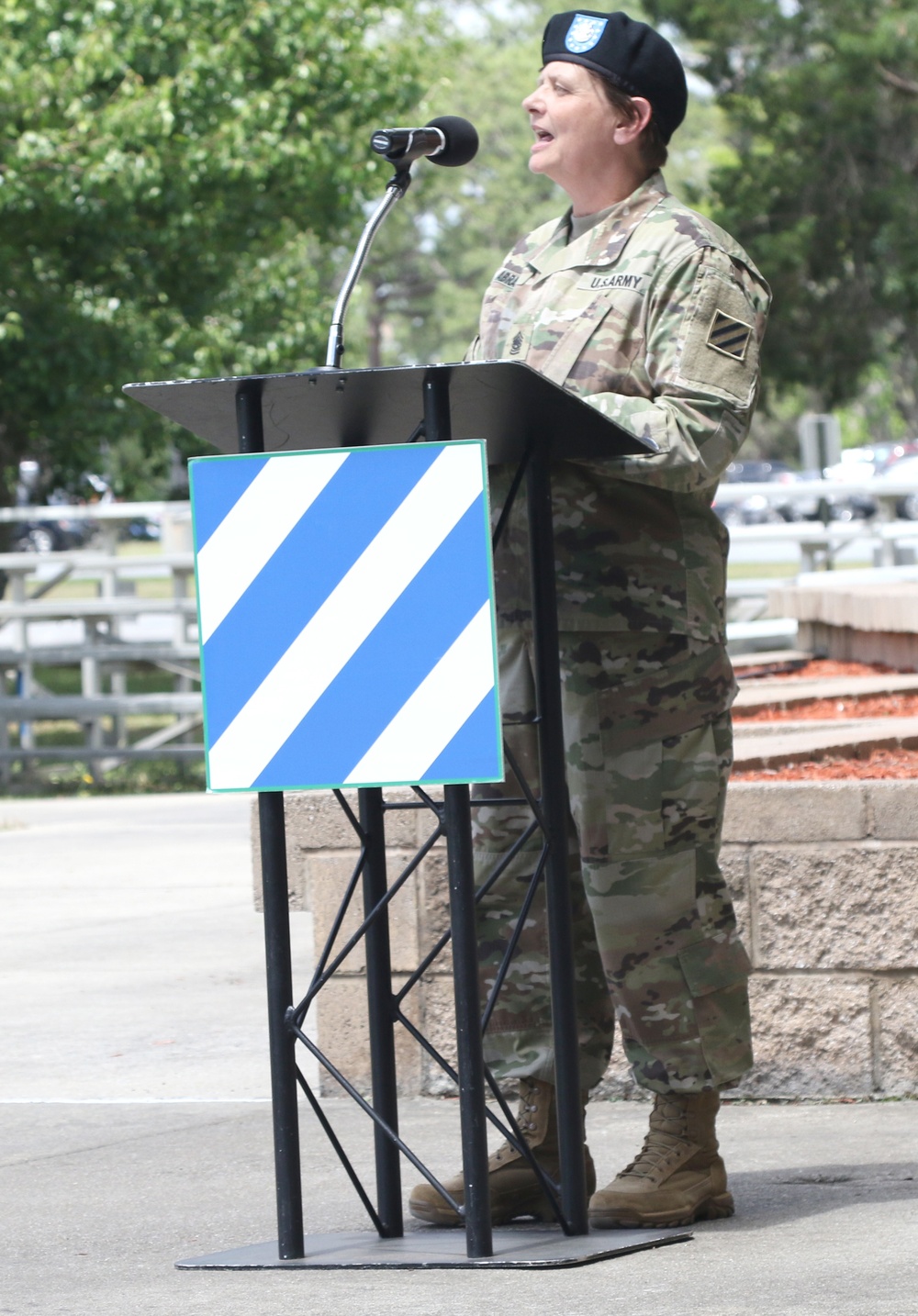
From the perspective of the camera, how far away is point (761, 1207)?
3.82m

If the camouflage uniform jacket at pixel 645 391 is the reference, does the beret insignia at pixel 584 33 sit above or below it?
above

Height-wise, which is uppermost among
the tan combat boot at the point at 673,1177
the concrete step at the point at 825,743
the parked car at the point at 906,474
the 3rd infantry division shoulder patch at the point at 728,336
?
the parked car at the point at 906,474

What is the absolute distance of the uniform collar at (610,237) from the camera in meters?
3.67

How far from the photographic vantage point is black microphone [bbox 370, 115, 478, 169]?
3.54 meters

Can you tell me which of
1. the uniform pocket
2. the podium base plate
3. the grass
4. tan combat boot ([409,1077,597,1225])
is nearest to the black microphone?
the uniform pocket

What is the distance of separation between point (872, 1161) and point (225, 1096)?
1.69m

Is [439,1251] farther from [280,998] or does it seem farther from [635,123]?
[635,123]

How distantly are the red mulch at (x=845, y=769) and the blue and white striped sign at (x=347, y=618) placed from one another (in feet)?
6.12

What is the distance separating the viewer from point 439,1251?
135 inches

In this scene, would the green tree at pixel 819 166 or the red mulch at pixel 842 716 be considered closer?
the red mulch at pixel 842 716

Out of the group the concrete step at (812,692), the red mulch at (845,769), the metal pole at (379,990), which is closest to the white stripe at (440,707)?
the metal pole at (379,990)

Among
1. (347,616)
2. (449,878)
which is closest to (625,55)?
(347,616)

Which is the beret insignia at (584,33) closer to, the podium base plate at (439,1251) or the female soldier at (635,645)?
the female soldier at (635,645)

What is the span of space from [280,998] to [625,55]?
176 cm
